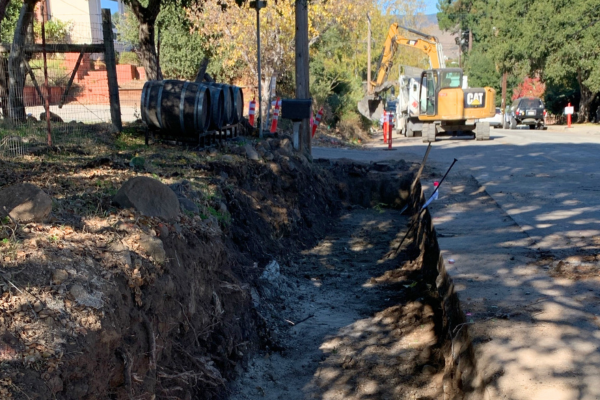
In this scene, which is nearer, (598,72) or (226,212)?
(226,212)

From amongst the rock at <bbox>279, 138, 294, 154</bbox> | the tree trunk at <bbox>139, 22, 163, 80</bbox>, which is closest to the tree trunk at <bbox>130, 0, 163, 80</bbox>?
the tree trunk at <bbox>139, 22, 163, 80</bbox>

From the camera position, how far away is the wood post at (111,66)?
11109mm

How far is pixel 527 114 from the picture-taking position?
33281 millimetres

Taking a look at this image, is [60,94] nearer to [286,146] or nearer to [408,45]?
[286,146]

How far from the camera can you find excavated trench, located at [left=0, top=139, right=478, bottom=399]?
3432 mm

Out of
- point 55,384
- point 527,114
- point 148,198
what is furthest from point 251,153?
point 527,114

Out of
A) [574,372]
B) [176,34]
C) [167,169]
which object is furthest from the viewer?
[176,34]

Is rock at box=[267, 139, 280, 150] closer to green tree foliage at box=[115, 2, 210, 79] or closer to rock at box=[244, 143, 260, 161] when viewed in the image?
rock at box=[244, 143, 260, 161]

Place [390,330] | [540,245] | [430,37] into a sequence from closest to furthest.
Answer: [390,330], [540,245], [430,37]

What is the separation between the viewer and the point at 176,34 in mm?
28406

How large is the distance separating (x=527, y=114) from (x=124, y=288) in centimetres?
3285

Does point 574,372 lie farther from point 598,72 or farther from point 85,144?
point 598,72

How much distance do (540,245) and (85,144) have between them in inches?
274

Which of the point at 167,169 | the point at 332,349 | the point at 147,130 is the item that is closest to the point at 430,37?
the point at 147,130
